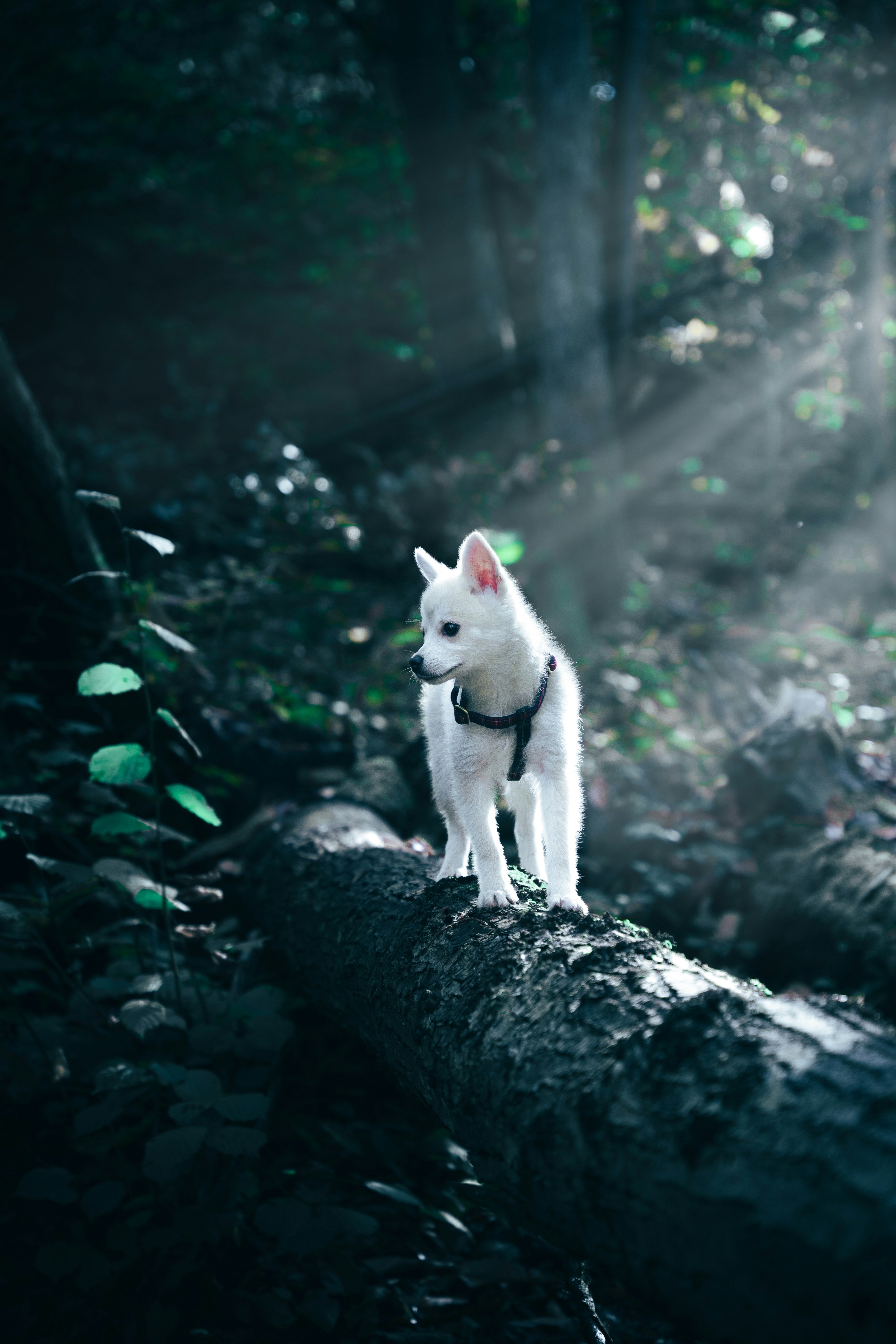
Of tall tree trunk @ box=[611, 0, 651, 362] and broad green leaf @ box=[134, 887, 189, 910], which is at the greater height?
tall tree trunk @ box=[611, 0, 651, 362]

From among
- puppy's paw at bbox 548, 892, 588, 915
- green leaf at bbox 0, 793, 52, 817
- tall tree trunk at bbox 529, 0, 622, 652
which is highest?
tall tree trunk at bbox 529, 0, 622, 652

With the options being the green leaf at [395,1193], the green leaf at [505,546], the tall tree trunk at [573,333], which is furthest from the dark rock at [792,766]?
the green leaf at [395,1193]

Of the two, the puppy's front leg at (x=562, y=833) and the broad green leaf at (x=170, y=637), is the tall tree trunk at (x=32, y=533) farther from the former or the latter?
the puppy's front leg at (x=562, y=833)

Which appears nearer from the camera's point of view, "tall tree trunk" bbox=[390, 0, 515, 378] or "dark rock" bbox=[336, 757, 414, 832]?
"dark rock" bbox=[336, 757, 414, 832]

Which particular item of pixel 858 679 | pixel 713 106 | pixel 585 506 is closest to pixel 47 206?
pixel 585 506

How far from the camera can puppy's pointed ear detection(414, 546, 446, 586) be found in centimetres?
302

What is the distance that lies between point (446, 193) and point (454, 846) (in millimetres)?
8795

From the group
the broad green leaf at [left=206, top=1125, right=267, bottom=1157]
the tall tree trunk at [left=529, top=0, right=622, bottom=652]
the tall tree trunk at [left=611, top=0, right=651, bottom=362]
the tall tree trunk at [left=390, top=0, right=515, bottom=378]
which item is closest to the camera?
the broad green leaf at [left=206, top=1125, right=267, bottom=1157]

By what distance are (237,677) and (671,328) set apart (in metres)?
8.50

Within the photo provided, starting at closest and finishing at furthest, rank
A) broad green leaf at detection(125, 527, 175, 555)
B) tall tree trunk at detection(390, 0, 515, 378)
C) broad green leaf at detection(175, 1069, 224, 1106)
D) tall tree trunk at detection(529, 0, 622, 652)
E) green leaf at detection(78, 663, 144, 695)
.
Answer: broad green leaf at detection(175, 1069, 224, 1106), green leaf at detection(78, 663, 144, 695), broad green leaf at detection(125, 527, 175, 555), tall tree trunk at detection(529, 0, 622, 652), tall tree trunk at detection(390, 0, 515, 378)

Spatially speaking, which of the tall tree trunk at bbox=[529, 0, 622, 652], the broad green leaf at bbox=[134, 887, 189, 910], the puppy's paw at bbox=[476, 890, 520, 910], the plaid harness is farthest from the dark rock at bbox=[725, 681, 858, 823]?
the broad green leaf at bbox=[134, 887, 189, 910]

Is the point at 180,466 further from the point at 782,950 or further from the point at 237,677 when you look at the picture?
the point at 782,950

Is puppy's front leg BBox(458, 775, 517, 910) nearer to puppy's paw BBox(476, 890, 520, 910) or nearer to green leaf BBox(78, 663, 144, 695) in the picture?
puppy's paw BBox(476, 890, 520, 910)

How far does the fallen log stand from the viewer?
50.6 inches
